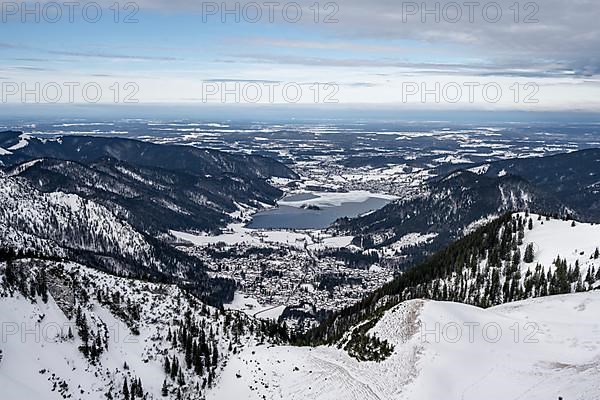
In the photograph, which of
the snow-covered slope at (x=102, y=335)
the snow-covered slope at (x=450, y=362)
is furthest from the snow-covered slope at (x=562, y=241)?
the snow-covered slope at (x=102, y=335)

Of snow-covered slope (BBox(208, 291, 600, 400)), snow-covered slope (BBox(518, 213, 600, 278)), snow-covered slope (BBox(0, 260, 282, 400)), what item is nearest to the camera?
snow-covered slope (BBox(208, 291, 600, 400))

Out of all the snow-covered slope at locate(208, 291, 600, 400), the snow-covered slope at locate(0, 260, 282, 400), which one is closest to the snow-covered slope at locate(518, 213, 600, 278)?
the snow-covered slope at locate(208, 291, 600, 400)

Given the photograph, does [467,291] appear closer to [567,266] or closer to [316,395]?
[567,266]

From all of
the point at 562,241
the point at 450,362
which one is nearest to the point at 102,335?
the point at 450,362

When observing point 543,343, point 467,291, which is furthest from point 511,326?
point 467,291

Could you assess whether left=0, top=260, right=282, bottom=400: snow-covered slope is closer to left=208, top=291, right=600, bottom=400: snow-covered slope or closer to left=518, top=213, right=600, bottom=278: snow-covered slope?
left=208, top=291, right=600, bottom=400: snow-covered slope

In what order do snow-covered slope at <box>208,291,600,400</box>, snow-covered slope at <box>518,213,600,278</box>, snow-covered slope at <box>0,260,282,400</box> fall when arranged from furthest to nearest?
1. snow-covered slope at <box>518,213,600,278</box>
2. snow-covered slope at <box>0,260,282,400</box>
3. snow-covered slope at <box>208,291,600,400</box>

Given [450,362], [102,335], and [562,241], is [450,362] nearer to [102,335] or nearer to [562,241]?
[102,335]
